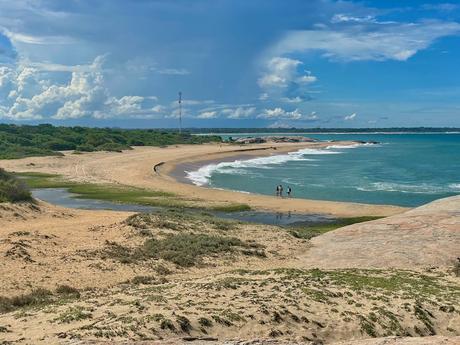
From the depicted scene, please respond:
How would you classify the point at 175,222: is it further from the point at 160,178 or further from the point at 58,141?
the point at 58,141

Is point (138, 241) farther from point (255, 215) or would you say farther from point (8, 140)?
point (8, 140)

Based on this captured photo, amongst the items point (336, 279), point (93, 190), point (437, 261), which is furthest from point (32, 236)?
point (93, 190)

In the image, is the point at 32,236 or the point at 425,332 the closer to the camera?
the point at 425,332

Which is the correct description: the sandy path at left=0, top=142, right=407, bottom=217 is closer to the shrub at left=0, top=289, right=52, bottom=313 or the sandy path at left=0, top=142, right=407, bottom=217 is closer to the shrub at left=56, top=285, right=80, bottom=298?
the shrub at left=56, top=285, right=80, bottom=298

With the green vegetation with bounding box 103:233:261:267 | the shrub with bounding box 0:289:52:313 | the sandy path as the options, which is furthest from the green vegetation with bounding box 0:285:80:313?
the sandy path

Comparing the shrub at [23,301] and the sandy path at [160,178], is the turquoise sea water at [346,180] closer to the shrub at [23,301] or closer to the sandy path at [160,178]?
the sandy path at [160,178]

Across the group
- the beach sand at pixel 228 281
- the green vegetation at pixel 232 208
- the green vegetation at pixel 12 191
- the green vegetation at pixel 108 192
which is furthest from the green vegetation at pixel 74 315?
the green vegetation at pixel 108 192

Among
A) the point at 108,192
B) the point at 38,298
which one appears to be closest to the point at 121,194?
the point at 108,192

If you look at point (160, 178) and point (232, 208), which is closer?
point (232, 208)
